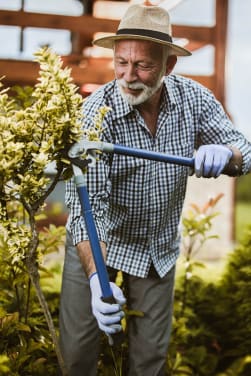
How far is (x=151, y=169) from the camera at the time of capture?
2881 mm

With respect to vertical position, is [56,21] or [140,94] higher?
[56,21]

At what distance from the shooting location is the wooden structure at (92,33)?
6.04 metres

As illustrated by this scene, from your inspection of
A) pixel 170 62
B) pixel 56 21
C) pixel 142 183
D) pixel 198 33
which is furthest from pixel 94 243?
pixel 198 33

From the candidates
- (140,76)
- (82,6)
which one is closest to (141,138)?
(140,76)

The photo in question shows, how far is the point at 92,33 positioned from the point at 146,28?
3.70 m

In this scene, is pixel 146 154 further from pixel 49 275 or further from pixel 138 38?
pixel 49 275

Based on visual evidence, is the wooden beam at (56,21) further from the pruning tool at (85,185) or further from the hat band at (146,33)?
the pruning tool at (85,185)

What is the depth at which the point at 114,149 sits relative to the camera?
2.34 metres

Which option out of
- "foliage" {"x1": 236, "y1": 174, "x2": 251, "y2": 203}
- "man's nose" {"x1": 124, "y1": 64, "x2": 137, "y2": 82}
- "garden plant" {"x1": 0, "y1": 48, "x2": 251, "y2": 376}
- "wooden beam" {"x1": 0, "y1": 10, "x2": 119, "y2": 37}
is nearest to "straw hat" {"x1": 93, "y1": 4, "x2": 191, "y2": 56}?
"man's nose" {"x1": 124, "y1": 64, "x2": 137, "y2": 82}

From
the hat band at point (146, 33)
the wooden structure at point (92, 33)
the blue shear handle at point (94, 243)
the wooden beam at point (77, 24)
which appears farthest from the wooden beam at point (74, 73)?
the blue shear handle at point (94, 243)

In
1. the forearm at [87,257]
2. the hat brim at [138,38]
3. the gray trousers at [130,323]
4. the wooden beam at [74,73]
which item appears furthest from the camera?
the wooden beam at [74,73]

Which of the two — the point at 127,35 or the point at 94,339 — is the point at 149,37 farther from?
the point at 94,339

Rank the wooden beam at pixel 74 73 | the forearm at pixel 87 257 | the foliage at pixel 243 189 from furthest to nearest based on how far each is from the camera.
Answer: the foliage at pixel 243 189 < the wooden beam at pixel 74 73 < the forearm at pixel 87 257

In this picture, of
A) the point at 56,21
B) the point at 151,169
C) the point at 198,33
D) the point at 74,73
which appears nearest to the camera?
the point at 151,169
